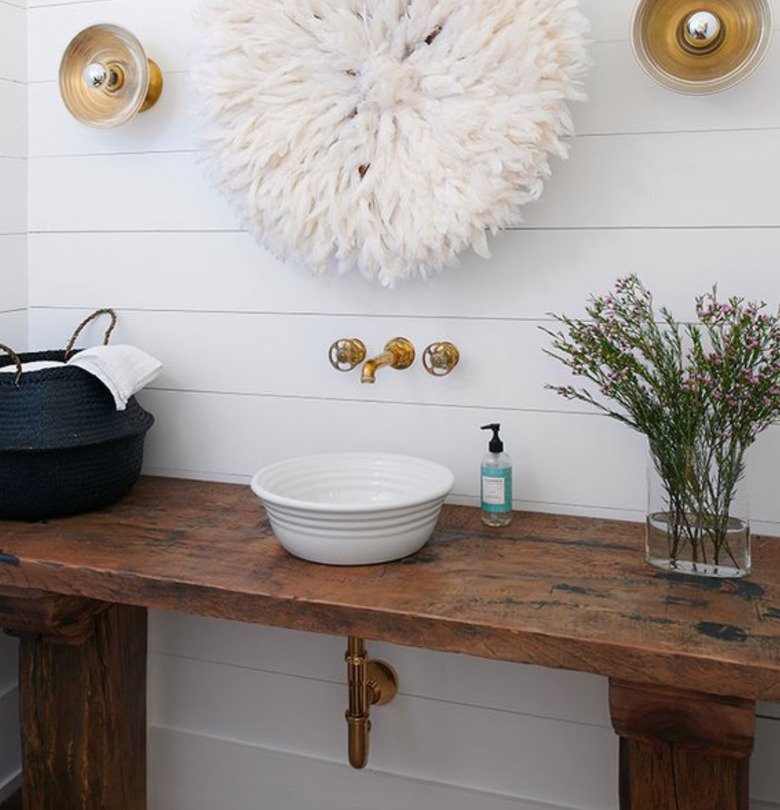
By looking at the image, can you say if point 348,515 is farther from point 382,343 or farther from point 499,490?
point 382,343

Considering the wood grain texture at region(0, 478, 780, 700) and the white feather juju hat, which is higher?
the white feather juju hat

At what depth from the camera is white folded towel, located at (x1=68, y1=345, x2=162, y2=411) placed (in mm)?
1507

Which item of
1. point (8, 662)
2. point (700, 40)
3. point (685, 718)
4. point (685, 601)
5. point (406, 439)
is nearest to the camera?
point (685, 718)

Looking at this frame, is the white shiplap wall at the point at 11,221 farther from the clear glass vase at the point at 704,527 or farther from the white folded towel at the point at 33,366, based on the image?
the clear glass vase at the point at 704,527

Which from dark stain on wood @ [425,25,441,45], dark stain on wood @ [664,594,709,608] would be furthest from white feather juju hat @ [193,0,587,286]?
dark stain on wood @ [664,594,709,608]

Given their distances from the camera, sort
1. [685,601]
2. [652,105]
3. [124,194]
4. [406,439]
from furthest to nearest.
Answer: [124,194] → [406,439] → [652,105] → [685,601]

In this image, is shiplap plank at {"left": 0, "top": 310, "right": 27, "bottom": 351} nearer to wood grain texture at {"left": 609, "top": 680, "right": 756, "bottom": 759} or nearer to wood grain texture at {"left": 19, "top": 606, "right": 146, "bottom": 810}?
wood grain texture at {"left": 19, "top": 606, "right": 146, "bottom": 810}

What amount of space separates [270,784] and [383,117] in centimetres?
137

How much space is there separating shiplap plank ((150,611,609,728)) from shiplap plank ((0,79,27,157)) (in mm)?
1052

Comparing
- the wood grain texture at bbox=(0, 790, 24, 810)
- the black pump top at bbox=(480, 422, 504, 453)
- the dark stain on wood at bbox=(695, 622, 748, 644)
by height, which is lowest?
the wood grain texture at bbox=(0, 790, 24, 810)

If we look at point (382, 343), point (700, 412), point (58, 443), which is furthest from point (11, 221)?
point (700, 412)

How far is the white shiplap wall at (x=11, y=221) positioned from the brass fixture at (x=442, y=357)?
0.93m

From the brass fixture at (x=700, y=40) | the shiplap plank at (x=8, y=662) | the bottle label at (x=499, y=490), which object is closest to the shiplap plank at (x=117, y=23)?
the brass fixture at (x=700, y=40)

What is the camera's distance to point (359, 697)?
1560 millimetres
